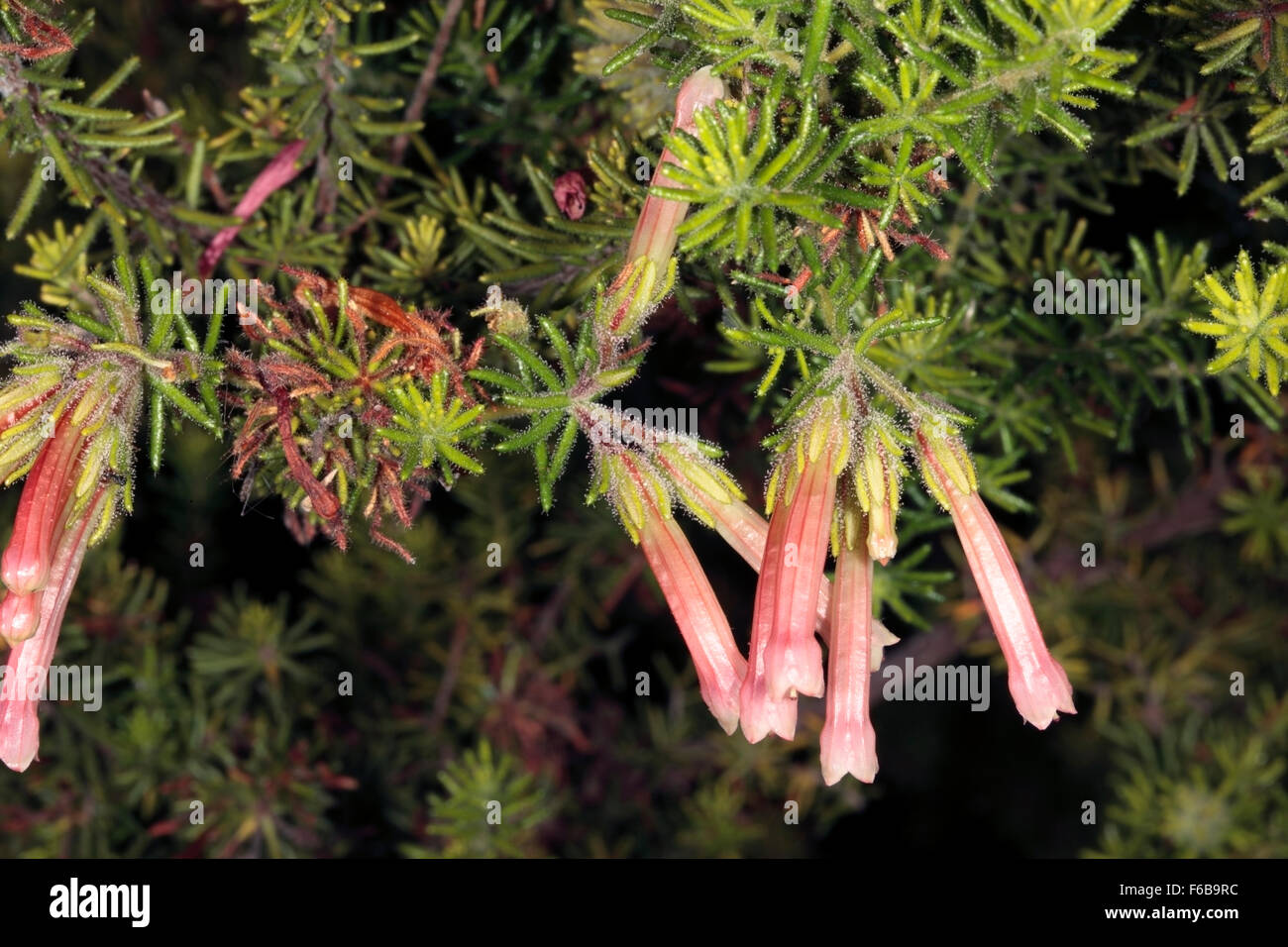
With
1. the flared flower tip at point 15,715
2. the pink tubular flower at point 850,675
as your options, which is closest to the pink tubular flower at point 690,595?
the pink tubular flower at point 850,675

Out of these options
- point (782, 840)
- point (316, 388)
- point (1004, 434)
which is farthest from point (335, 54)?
point (782, 840)

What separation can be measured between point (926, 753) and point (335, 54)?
2754 mm

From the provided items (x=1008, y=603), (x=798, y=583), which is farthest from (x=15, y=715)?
(x=1008, y=603)

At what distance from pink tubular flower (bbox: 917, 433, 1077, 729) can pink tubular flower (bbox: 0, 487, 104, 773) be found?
3.59 ft

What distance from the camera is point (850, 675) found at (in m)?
1.24

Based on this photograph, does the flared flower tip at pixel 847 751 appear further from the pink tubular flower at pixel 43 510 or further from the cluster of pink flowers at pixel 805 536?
the pink tubular flower at pixel 43 510

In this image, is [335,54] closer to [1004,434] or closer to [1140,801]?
[1004,434]

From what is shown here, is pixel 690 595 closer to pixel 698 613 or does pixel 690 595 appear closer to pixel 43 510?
pixel 698 613

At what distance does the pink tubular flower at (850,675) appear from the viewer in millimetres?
1228

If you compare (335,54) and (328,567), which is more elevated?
(335,54)

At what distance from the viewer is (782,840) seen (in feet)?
9.14

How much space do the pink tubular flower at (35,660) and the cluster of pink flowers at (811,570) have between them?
27.2 inches

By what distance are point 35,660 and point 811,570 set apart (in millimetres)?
991

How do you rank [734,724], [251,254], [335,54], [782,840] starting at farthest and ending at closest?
[782,840] < [251,254] < [335,54] < [734,724]
